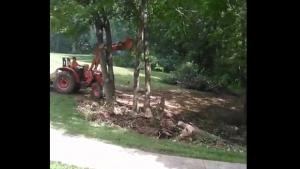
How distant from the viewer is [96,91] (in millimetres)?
2797

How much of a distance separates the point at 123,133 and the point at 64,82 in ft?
1.73

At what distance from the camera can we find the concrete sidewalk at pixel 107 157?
244 centimetres

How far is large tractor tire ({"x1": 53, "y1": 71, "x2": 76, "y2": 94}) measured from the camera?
2.67m

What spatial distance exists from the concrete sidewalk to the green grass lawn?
45 millimetres

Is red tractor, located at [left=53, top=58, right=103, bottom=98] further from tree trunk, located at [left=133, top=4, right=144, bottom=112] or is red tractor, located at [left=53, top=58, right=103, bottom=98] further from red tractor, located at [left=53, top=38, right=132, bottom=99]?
tree trunk, located at [left=133, top=4, right=144, bottom=112]

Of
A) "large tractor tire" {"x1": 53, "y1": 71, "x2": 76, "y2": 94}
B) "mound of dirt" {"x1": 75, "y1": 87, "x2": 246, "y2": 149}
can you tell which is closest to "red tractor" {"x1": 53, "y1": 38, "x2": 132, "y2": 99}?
"large tractor tire" {"x1": 53, "y1": 71, "x2": 76, "y2": 94}

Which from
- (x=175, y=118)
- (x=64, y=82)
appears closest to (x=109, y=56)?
(x=64, y=82)

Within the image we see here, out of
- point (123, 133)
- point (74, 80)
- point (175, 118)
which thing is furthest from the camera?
point (74, 80)

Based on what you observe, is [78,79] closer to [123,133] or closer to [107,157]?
[123,133]

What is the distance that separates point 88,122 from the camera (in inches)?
107
